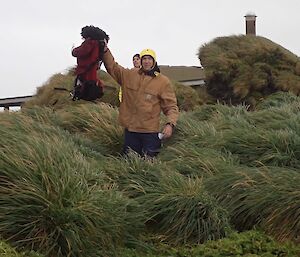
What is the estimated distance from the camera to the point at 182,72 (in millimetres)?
25000

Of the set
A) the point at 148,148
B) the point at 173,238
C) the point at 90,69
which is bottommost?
the point at 173,238

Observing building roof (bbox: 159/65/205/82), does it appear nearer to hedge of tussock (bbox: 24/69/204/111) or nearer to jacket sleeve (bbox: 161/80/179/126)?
hedge of tussock (bbox: 24/69/204/111)

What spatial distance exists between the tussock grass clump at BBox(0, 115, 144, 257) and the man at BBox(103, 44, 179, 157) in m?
2.14

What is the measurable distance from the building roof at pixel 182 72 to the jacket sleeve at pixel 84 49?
1458cm

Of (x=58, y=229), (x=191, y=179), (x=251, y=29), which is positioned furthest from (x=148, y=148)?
(x=251, y=29)

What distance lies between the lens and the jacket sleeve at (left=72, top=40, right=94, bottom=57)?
8.27 metres

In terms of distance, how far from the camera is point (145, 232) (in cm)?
629

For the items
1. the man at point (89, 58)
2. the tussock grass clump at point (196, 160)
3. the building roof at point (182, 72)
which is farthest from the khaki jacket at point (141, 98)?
the building roof at point (182, 72)

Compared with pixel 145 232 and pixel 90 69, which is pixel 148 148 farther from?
pixel 145 232

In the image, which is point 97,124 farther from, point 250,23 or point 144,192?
point 250,23

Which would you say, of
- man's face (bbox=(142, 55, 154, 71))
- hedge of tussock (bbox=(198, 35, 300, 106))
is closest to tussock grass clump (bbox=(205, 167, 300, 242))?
man's face (bbox=(142, 55, 154, 71))

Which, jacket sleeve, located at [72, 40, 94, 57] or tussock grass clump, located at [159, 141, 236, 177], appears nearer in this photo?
tussock grass clump, located at [159, 141, 236, 177]

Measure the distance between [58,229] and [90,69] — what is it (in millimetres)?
3307

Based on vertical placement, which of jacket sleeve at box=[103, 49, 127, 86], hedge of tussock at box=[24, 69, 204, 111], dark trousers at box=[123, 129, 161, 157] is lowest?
dark trousers at box=[123, 129, 161, 157]
